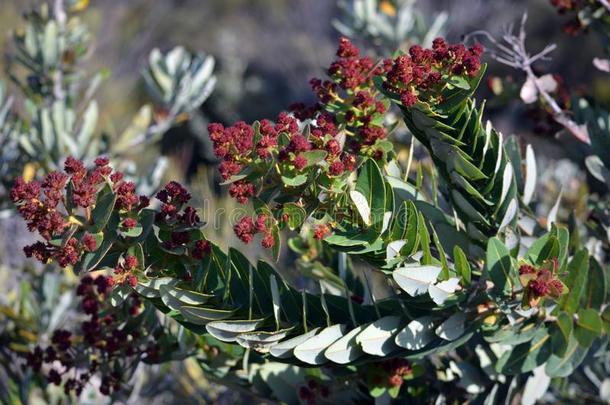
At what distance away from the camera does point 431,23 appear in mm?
3109

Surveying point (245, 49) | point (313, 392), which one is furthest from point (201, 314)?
point (245, 49)

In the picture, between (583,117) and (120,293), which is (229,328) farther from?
(583,117)

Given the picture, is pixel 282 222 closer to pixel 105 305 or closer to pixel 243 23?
pixel 105 305

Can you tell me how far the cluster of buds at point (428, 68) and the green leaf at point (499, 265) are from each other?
27cm

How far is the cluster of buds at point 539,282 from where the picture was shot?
1217 mm

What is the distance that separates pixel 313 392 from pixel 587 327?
0.55m

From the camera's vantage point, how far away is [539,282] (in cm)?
122

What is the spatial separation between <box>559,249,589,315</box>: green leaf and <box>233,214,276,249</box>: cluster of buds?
22.5 inches

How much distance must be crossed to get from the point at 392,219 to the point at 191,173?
9319 mm

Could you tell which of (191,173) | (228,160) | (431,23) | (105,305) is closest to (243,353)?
(105,305)

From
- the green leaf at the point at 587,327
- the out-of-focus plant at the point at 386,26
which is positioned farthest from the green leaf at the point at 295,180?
the out-of-focus plant at the point at 386,26

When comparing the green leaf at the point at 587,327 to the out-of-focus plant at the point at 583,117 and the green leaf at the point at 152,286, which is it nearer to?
the out-of-focus plant at the point at 583,117

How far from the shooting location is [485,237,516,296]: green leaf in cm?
127

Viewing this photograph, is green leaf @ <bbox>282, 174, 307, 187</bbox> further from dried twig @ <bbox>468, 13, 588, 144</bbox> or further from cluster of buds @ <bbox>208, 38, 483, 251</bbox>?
dried twig @ <bbox>468, 13, 588, 144</bbox>
